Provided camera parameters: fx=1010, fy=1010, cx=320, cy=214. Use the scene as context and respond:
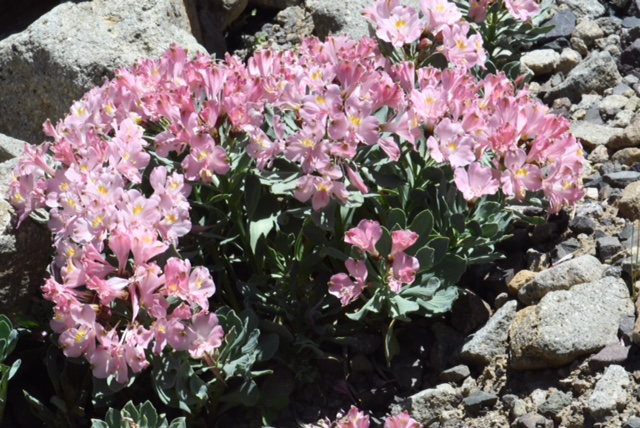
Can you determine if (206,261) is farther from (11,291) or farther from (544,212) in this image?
(544,212)

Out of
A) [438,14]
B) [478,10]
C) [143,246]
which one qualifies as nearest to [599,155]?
[478,10]

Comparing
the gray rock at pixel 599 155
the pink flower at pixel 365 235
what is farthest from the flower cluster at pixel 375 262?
the gray rock at pixel 599 155

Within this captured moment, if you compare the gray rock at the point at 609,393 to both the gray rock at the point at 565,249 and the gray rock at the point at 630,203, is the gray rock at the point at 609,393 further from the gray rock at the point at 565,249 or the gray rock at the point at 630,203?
the gray rock at the point at 630,203

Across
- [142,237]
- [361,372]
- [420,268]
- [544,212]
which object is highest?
[142,237]

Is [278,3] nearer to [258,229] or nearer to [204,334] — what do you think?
[258,229]

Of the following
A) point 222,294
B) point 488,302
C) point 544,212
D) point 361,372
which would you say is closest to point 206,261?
point 222,294

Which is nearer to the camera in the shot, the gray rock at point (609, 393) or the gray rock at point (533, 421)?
the gray rock at point (609, 393)

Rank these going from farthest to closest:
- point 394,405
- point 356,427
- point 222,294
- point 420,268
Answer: point 222,294, point 394,405, point 420,268, point 356,427
